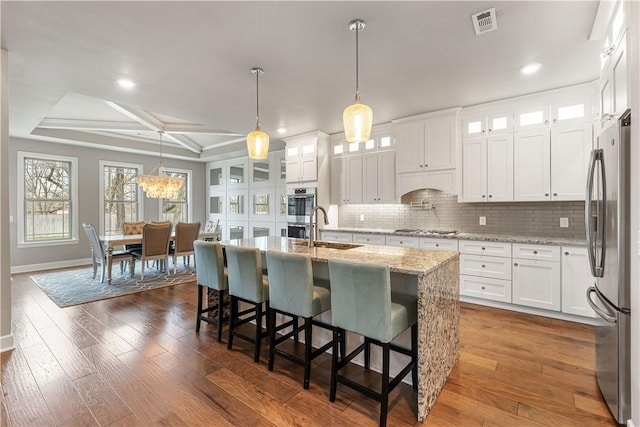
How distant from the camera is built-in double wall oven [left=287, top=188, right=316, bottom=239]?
5.31 meters

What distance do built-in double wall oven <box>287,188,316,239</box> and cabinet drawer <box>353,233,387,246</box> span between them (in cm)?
95

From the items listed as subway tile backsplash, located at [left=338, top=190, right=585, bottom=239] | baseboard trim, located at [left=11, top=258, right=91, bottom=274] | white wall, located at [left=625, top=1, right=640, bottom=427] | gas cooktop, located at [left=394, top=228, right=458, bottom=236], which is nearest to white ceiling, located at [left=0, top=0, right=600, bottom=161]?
white wall, located at [left=625, top=1, right=640, bottom=427]

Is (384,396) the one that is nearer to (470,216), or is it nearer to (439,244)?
(439,244)

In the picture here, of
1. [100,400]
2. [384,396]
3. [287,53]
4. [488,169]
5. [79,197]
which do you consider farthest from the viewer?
[79,197]

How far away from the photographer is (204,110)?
4.19 m

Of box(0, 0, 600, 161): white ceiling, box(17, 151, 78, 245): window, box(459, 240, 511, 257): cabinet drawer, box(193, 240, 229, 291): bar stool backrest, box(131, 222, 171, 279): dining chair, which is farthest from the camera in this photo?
box(17, 151, 78, 245): window

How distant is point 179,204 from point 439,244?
7.14 meters

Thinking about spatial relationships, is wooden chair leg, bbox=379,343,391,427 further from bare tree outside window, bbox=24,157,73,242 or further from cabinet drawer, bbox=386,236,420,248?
bare tree outside window, bbox=24,157,73,242

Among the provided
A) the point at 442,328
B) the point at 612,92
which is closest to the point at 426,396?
the point at 442,328

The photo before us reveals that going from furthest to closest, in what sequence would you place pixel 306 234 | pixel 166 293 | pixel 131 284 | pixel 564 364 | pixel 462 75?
pixel 306 234, pixel 131 284, pixel 166 293, pixel 462 75, pixel 564 364

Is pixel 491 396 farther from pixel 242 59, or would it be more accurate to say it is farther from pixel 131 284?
pixel 131 284

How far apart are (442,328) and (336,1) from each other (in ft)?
7.74

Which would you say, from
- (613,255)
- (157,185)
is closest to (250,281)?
(613,255)

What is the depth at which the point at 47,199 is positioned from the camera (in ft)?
20.3
